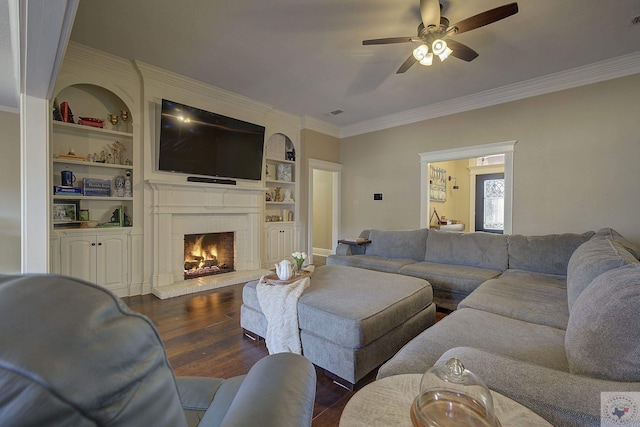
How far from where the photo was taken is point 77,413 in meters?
0.27

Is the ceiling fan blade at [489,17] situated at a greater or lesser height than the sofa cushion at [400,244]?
greater

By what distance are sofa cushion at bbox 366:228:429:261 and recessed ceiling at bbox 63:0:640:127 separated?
209 centimetres

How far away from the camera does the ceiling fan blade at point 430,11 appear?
2133 mm

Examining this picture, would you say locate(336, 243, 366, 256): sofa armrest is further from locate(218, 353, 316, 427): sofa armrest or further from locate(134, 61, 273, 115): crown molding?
locate(218, 353, 316, 427): sofa armrest

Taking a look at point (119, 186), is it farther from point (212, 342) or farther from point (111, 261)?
point (212, 342)

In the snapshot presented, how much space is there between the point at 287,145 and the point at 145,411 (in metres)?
5.26

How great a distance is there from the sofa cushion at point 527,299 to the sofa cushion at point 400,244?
1175 millimetres

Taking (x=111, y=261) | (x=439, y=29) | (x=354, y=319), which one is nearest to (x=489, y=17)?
(x=439, y=29)

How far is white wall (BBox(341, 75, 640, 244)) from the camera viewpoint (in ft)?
10.6

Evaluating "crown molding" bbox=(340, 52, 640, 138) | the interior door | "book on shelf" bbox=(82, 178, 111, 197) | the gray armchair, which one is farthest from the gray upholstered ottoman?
the interior door

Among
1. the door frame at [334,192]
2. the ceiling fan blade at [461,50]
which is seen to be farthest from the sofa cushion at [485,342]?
the door frame at [334,192]

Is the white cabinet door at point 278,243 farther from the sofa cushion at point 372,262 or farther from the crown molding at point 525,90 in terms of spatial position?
the crown molding at point 525,90

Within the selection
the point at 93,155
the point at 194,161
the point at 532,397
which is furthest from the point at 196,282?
the point at 532,397

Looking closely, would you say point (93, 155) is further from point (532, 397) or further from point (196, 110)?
point (532, 397)
